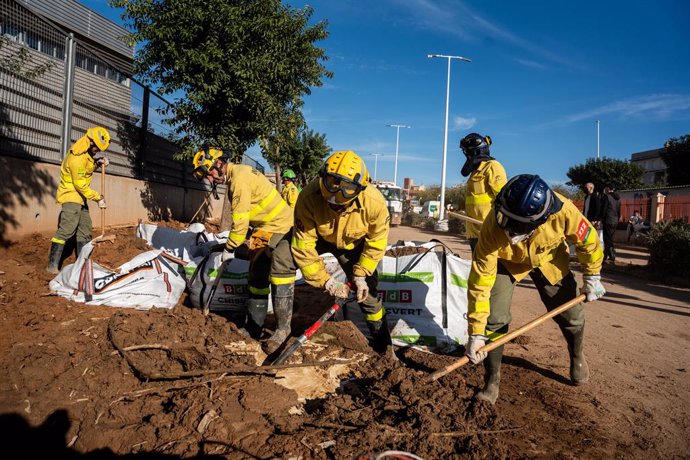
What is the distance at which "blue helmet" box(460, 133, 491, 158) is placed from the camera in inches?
170

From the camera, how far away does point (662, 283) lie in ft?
27.1

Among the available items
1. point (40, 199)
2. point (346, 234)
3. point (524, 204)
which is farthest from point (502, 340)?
point (40, 199)

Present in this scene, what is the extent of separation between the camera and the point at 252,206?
14.3 feet

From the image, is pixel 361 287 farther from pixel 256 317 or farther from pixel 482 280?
pixel 256 317

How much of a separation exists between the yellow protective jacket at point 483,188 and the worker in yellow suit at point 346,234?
46.3 inches

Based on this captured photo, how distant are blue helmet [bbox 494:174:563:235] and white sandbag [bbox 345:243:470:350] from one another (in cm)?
153

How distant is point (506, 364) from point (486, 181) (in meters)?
1.64

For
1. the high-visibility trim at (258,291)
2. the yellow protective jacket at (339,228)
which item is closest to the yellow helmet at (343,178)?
the yellow protective jacket at (339,228)

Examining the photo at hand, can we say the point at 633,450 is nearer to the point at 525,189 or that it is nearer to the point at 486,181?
the point at 525,189

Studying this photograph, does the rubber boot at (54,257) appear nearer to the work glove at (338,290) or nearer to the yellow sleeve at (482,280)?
the work glove at (338,290)

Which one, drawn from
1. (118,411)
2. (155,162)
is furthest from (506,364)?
(155,162)

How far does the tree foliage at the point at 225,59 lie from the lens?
832 cm

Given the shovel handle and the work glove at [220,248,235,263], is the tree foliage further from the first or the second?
the shovel handle

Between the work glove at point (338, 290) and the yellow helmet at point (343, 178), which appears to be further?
the work glove at point (338, 290)
